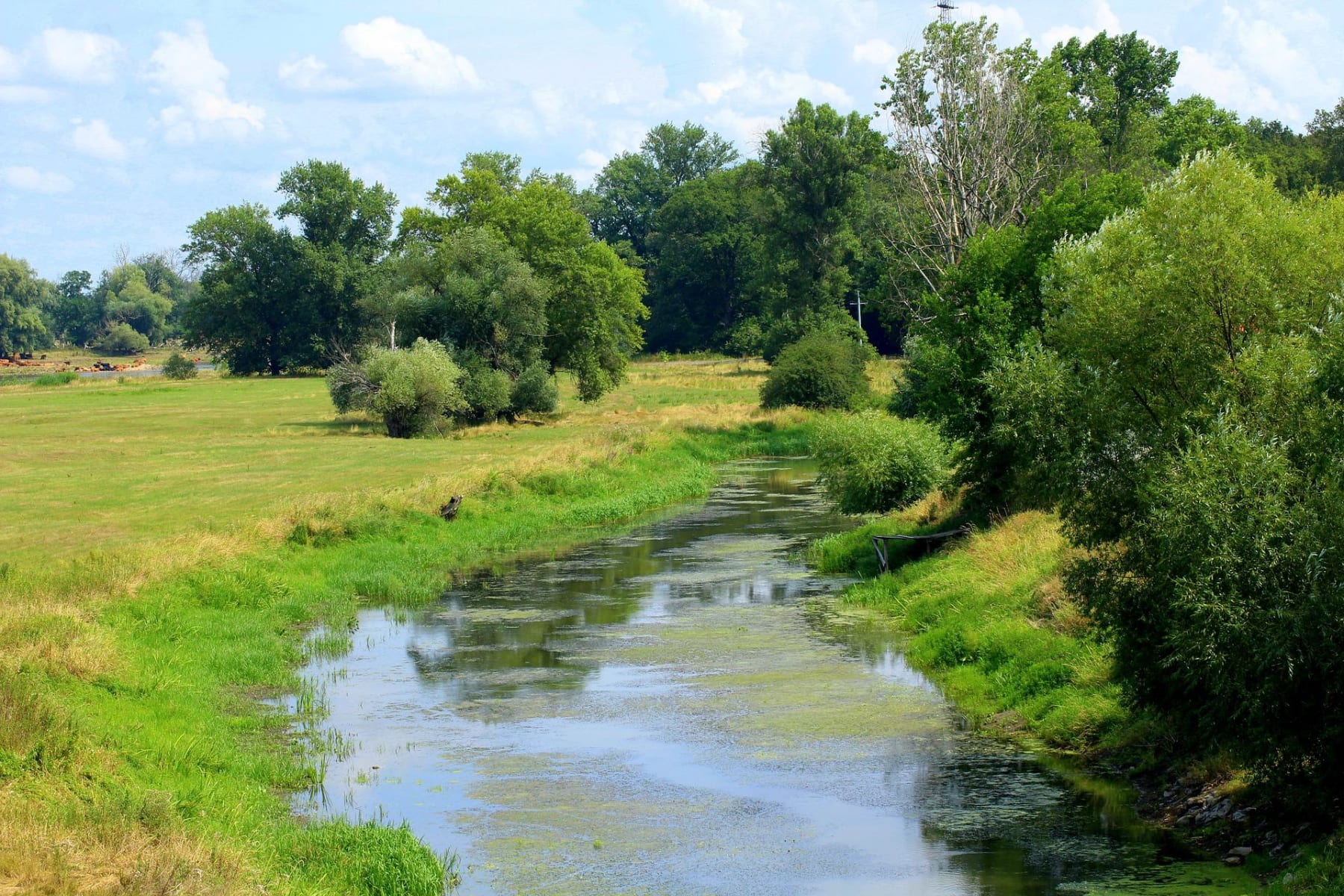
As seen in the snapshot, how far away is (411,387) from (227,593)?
112 ft

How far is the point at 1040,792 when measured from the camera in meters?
16.1

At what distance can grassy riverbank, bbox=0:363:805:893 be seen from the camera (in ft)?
41.0

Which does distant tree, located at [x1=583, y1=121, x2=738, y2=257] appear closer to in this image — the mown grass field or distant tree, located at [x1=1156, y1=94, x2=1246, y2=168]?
the mown grass field

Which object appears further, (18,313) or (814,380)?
(18,313)

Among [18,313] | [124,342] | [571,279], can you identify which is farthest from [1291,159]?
[124,342]

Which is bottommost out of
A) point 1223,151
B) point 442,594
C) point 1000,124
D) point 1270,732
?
point 442,594

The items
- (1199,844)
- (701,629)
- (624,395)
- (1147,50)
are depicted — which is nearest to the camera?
(1199,844)

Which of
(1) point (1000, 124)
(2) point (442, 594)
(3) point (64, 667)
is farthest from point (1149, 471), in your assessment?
(1) point (1000, 124)

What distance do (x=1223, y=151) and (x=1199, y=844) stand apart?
929cm

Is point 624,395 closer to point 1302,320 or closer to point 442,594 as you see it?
point 442,594

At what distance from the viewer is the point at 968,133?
5116 cm

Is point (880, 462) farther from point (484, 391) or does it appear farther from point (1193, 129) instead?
point (1193, 129)

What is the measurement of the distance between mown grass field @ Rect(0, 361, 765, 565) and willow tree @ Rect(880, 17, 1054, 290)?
59.6 feet

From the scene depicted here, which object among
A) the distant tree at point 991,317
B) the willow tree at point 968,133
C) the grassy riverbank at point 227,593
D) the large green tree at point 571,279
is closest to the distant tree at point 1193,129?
the willow tree at point 968,133
